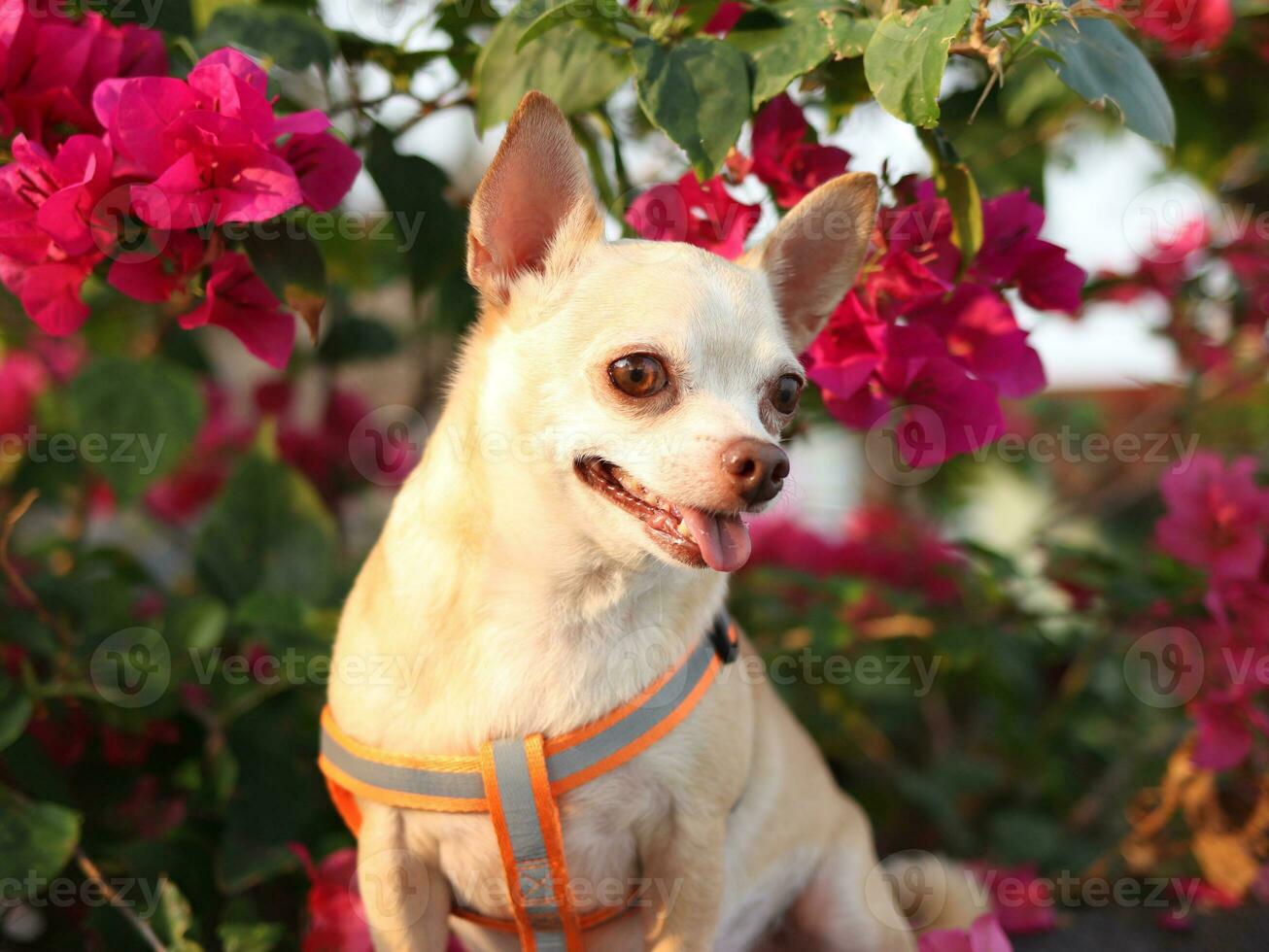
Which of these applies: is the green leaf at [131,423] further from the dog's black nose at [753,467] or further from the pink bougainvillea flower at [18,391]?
the dog's black nose at [753,467]

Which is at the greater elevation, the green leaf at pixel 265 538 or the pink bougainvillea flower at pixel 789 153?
the pink bougainvillea flower at pixel 789 153

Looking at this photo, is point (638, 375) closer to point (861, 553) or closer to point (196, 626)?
point (196, 626)

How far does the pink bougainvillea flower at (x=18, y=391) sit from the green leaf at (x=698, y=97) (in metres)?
1.85

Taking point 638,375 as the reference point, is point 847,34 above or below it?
above

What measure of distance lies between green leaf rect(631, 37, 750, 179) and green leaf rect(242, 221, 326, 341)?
457 mm

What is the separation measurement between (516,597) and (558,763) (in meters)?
0.20

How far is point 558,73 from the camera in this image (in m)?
1.32


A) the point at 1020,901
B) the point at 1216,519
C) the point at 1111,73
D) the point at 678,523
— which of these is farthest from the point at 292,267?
the point at 1020,901

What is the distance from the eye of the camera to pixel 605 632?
4.04ft

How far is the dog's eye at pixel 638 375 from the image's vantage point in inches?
44.9

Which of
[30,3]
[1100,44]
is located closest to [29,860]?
[30,3]

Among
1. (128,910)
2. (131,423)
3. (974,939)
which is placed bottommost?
(128,910)

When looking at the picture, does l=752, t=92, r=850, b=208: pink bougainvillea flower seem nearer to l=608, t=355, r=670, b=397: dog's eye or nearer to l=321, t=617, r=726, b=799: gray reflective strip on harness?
l=608, t=355, r=670, b=397: dog's eye

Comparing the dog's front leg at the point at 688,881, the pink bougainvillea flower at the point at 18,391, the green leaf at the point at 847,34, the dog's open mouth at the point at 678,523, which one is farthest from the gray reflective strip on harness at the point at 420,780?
the pink bougainvillea flower at the point at 18,391
